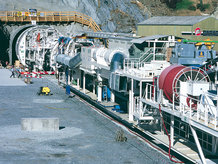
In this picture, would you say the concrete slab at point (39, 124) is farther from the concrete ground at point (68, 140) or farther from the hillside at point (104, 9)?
the hillside at point (104, 9)

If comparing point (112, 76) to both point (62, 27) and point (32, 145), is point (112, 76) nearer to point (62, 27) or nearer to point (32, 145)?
point (32, 145)

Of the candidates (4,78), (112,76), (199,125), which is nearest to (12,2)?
(4,78)

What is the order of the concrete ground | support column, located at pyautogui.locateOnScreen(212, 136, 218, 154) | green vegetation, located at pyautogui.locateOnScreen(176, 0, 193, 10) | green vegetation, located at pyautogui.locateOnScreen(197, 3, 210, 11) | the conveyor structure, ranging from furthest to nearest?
1. green vegetation, located at pyautogui.locateOnScreen(176, 0, 193, 10)
2. green vegetation, located at pyautogui.locateOnScreen(197, 3, 210, 11)
3. the concrete ground
4. the conveyor structure
5. support column, located at pyautogui.locateOnScreen(212, 136, 218, 154)

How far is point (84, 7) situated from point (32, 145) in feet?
235

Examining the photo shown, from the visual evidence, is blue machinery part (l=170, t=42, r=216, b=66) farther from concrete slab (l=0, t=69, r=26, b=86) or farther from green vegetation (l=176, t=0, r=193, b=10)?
green vegetation (l=176, t=0, r=193, b=10)

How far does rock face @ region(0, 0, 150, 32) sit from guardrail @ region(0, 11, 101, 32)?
373 centimetres

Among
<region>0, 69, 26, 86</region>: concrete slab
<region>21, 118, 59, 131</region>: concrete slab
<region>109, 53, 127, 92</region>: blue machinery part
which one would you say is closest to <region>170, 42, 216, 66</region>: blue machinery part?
<region>109, 53, 127, 92</region>: blue machinery part

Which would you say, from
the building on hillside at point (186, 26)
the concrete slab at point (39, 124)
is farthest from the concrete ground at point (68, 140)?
the building on hillside at point (186, 26)

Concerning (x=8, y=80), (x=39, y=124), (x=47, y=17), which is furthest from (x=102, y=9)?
(x=39, y=124)

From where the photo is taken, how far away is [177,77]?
27.7 metres

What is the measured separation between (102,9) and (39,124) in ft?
232

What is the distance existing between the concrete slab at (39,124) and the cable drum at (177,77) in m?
9.94

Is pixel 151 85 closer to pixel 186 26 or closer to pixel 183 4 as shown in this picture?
pixel 186 26

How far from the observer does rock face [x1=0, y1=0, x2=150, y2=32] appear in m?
93.8
